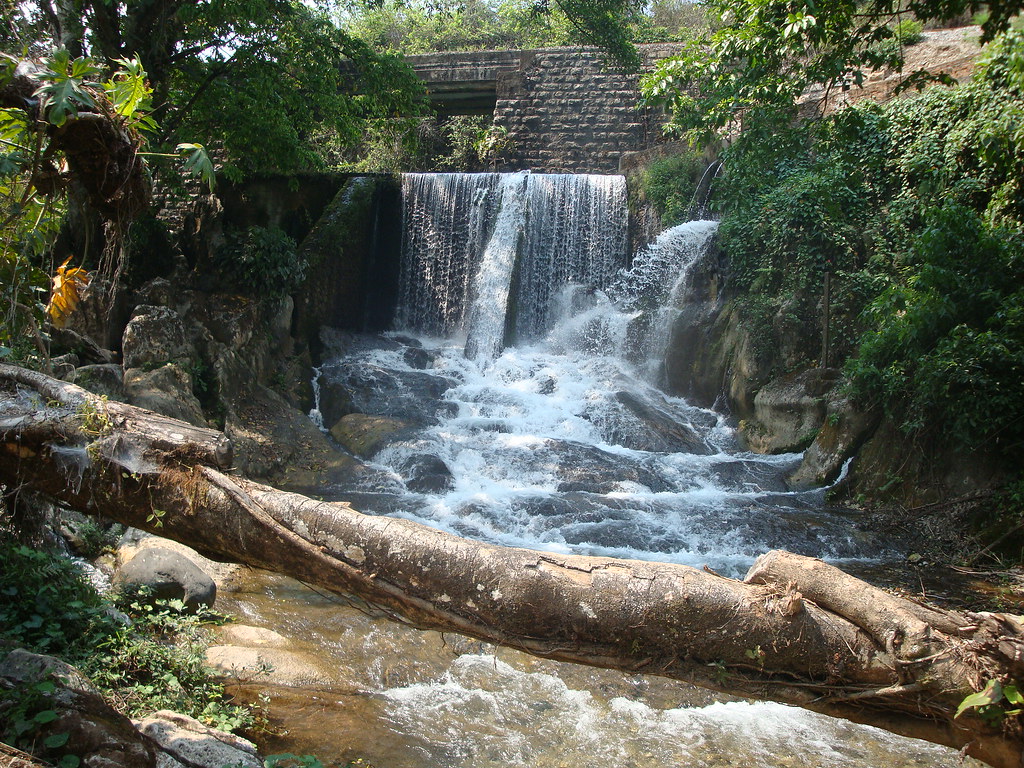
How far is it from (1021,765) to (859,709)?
38cm

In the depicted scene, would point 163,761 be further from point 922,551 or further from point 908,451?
point 908,451

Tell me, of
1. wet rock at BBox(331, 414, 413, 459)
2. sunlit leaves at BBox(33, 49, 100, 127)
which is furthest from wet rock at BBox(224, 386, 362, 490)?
sunlit leaves at BBox(33, 49, 100, 127)

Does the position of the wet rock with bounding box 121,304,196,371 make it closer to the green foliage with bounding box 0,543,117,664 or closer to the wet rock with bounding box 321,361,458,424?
the wet rock with bounding box 321,361,458,424

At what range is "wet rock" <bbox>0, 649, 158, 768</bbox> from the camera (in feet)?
→ 7.69

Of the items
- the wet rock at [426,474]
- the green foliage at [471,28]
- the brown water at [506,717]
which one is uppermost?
the green foliage at [471,28]

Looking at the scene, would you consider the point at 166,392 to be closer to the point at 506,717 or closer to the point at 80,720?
the point at 506,717

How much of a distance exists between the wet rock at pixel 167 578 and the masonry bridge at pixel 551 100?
40.4 ft

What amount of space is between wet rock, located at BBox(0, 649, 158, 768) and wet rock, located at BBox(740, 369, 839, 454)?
773cm

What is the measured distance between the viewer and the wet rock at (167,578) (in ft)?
13.9

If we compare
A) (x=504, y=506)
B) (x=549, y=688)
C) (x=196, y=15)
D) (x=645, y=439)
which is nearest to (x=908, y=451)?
(x=645, y=439)

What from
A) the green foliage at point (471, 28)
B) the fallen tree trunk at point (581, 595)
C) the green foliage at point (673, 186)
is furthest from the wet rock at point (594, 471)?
the green foliage at point (471, 28)

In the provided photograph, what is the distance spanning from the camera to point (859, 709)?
2.09 metres

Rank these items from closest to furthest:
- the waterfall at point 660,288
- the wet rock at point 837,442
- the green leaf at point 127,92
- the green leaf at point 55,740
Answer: the green leaf at point 55,740 < the green leaf at point 127,92 < the wet rock at point 837,442 < the waterfall at point 660,288

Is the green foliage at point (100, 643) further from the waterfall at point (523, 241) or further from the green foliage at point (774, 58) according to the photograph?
the waterfall at point (523, 241)
